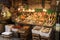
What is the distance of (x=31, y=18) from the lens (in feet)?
15.2

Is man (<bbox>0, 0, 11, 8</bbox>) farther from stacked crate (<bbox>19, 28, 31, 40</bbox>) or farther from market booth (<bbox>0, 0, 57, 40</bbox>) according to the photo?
stacked crate (<bbox>19, 28, 31, 40</bbox>)

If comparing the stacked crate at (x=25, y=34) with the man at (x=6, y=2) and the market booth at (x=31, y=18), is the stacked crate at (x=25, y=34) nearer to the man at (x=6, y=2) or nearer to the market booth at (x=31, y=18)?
the market booth at (x=31, y=18)

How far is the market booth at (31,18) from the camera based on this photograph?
426 cm

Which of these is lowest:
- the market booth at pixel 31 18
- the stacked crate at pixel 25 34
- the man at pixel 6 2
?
the stacked crate at pixel 25 34

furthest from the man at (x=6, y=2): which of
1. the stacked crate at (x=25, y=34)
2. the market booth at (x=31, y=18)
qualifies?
the stacked crate at (x=25, y=34)

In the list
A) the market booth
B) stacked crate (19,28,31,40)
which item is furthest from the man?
stacked crate (19,28,31,40)

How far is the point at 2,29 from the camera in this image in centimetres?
492

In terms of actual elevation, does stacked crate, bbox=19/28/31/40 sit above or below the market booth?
below

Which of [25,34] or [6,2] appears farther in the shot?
[6,2]

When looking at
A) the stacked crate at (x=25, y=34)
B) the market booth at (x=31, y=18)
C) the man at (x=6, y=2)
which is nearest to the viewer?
the market booth at (x=31, y=18)

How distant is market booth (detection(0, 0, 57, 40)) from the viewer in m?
4.26

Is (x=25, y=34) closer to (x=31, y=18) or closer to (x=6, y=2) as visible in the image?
(x=31, y=18)

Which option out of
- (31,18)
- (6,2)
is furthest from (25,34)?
(6,2)

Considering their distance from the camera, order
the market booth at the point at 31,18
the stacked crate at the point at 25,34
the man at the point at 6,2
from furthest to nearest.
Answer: the man at the point at 6,2, the stacked crate at the point at 25,34, the market booth at the point at 31,18
